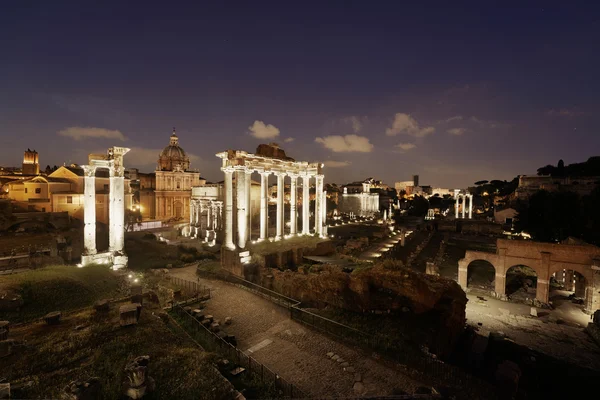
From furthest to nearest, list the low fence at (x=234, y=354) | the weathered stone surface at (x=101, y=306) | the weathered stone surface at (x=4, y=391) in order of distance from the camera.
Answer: the weathered stone surface at (x=101, y=306) < the low fence at (x=234, y=354) < the weathered stone surface at (x=4, y=391)

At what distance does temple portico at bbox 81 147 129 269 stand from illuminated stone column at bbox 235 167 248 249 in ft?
30.3

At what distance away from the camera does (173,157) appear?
203 feet

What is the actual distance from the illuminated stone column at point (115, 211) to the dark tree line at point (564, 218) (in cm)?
4371

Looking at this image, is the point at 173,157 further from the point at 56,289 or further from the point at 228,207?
the point at 56,289

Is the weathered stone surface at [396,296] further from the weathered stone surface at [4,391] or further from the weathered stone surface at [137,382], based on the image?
the weathered stone surface at [4,391]

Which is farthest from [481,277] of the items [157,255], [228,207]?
[157,255]

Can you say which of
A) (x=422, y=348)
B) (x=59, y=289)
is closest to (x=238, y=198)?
(x=59, y=289)

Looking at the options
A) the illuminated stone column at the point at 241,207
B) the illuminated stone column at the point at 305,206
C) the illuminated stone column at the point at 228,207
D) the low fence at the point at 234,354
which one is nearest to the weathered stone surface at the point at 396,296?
the low fence at the point at 234,354

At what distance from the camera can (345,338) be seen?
1215 centimetres

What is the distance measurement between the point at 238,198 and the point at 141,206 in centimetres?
4496

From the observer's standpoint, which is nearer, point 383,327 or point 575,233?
point 383,327

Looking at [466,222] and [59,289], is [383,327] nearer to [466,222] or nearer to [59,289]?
[59,289]

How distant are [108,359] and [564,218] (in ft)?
143

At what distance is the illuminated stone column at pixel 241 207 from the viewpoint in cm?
2328
